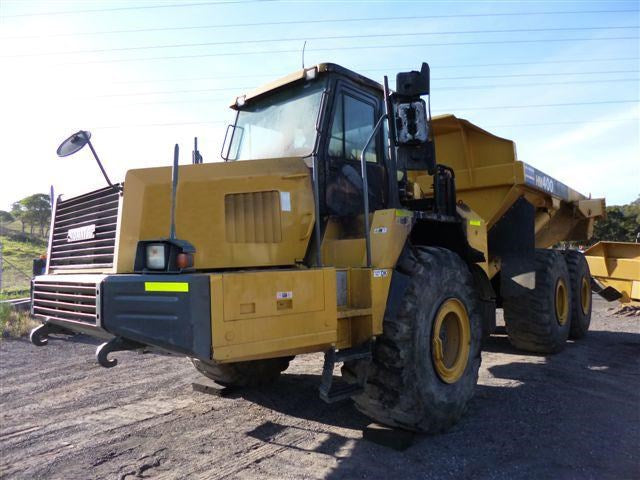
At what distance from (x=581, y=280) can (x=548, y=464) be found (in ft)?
19.2

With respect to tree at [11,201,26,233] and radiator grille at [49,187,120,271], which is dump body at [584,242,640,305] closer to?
radiator grille at [49,187,120,271]

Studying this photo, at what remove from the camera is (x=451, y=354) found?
4504 millimetres

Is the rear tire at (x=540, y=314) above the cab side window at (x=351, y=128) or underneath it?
underneath

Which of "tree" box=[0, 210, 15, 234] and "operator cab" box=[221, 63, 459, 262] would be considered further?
"tree" box=[0, 210, 15, 234]

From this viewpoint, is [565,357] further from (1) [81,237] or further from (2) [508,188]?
(1) [81,237]

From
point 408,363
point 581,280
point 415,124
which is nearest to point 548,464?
point 408,363

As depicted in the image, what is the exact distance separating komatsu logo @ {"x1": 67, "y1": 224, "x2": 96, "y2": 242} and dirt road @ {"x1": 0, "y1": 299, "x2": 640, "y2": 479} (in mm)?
1532

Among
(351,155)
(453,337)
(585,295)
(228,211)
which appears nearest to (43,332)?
(228,211)

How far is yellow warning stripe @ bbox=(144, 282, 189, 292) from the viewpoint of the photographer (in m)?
2.88

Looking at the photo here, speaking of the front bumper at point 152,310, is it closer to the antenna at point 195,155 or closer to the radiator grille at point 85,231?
the radiator grille at point 85,231

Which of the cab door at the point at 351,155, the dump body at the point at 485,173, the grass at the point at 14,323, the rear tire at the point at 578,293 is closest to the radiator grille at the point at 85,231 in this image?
the cab door at the point at 351,155

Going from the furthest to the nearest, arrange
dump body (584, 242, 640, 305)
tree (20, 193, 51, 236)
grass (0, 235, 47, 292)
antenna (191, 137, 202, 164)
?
1. tree (20, 193, 51, 236)
2. grass (0, 235, 47, 292)
3. dump body (584, 242, 640, 305)
4. antenna (191, 137, 202, 164)

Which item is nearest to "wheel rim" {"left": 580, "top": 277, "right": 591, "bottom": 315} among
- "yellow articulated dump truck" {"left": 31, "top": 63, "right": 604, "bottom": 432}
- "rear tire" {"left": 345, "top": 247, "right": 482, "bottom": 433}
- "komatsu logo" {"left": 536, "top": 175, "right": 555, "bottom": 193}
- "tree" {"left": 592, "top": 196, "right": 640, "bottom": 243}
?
"komatsu logo" {"left": 536, "top": 175, "right": 555, "bottom": 193}

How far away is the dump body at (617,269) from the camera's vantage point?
369 inches
